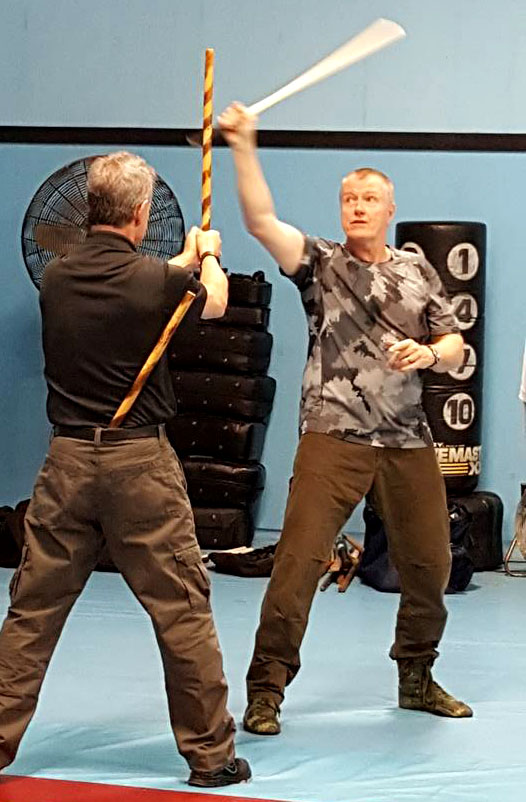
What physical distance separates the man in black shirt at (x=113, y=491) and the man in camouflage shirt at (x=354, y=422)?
1.92 ft

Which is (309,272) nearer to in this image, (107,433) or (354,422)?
(354,422)

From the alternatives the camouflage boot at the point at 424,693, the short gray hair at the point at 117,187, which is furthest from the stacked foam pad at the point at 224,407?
the short gray hair at the point at 117,187

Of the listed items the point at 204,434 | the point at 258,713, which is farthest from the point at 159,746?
the point at 204,434

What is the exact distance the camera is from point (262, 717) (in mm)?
4137

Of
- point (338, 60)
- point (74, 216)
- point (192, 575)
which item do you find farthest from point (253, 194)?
point (74, 216)

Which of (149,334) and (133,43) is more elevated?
(133,43)

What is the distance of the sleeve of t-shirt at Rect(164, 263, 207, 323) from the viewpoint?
11.6 ft

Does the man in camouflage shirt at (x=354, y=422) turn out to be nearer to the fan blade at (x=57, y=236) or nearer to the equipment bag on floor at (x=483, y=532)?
the equipment bag on floor at (x=483, y=532)

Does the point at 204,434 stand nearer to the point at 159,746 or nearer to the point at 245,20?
the point at 245,20

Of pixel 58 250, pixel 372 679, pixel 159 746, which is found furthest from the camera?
pixel 58 250

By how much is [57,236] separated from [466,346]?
220 centimetres

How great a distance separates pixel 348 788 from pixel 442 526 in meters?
0.95

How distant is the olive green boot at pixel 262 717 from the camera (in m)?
4.12

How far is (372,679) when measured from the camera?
4.86 meters
